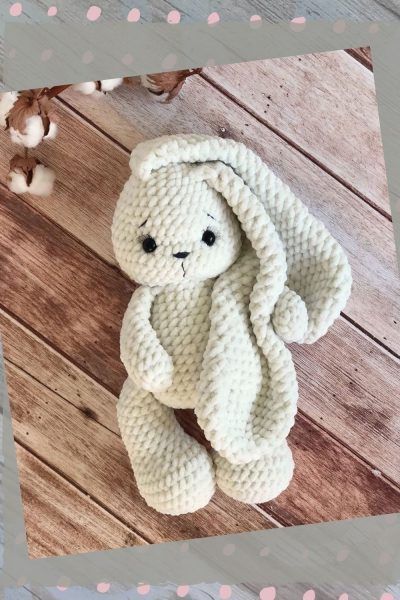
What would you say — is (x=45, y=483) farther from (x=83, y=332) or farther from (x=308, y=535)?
(x=308, y=535)

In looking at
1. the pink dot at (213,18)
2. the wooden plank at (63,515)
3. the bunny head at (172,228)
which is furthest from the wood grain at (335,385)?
the pink dot at (213,18)

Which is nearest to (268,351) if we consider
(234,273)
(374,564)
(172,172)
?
(234,273)

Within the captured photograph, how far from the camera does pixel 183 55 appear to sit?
0.85 meters

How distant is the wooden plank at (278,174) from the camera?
85 centimetres

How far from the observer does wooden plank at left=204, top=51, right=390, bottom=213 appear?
2.81 feet

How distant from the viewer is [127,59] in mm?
850

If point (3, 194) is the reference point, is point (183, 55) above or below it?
above

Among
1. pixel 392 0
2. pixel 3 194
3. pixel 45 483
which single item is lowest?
pixel 45 483

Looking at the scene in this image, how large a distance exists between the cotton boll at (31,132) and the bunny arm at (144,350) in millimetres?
244

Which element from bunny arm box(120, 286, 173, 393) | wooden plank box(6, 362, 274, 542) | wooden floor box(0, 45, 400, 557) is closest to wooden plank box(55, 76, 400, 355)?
wooden floor box(0, 45, 400, 557)

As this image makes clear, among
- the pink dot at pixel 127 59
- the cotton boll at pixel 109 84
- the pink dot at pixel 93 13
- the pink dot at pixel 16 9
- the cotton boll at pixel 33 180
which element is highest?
the pink dot at pixel 93 13

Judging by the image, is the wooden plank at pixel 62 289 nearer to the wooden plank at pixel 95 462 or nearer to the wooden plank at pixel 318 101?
the wooden plank at pixel 95 462

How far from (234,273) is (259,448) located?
0.21 metres

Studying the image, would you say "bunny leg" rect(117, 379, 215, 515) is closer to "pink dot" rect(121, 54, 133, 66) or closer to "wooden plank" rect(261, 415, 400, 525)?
"wooden plank" rect(261, 415, 400, 525)
